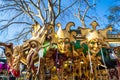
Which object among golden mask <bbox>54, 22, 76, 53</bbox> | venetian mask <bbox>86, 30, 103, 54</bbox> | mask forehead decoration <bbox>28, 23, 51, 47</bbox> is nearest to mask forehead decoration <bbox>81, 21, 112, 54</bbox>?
venetian mask <bbox>86, 30, 103, 54</bbox>

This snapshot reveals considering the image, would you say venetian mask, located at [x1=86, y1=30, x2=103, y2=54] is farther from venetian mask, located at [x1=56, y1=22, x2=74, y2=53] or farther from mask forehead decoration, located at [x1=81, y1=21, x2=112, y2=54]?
venetian mask, located at [x1=56, y1=22, x2=74, y2=53]

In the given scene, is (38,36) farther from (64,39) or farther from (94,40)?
(94,40)

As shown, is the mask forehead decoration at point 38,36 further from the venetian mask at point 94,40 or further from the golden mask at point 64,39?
the venetian mask at point 94,40

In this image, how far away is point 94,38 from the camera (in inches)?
275

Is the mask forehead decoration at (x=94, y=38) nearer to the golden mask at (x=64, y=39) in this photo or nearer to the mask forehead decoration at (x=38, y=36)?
the golden mask at (x=64, y=39)

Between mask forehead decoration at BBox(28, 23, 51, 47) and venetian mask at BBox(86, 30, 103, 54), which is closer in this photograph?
mask forehead decoration at BBox(28, 23, 51, 47)

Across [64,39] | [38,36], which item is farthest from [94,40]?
[38,36]

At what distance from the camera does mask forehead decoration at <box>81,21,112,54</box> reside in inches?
276

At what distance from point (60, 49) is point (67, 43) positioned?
0.95 feet

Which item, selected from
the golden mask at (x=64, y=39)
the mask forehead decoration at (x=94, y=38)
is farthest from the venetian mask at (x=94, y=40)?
the golden mask at (x=64, y=39)

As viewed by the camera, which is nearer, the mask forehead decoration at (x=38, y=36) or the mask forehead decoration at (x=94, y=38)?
the mask forehead decoration at (x=38, y=36)

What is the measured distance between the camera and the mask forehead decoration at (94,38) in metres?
7.01

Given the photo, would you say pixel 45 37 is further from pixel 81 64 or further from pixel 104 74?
pixel 104 74

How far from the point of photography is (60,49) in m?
7.13
